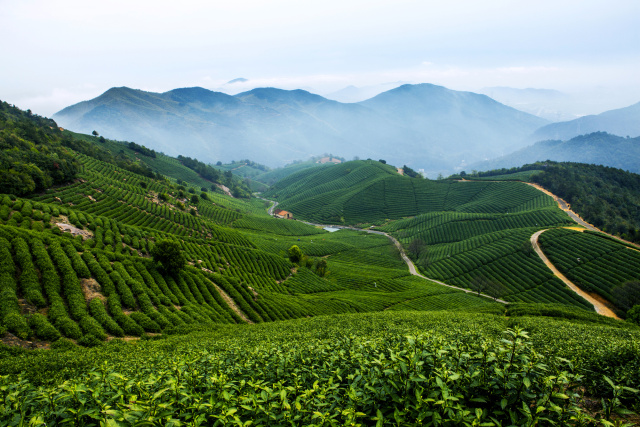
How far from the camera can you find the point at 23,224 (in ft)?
107

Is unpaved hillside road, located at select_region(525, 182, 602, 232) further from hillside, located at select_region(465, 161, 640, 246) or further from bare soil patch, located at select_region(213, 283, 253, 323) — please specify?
bare soil patch, located at select_region(213, 283, 253, 323)

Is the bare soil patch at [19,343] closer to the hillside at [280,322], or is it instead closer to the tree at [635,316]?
the hillside at [280,322]

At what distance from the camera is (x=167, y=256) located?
34.8 meters

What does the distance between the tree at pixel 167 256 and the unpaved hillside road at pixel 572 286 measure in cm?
7272

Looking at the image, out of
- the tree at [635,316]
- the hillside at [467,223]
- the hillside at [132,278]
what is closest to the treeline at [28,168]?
the hillside at [132,278]

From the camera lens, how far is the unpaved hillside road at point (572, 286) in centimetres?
5522

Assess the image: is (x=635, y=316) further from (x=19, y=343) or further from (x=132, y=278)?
(x=19, y=343)

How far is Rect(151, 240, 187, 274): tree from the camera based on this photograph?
34456 mm

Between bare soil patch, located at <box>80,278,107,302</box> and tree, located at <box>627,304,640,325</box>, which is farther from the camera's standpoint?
A: tree, located at <box>627,304,640,325</box>

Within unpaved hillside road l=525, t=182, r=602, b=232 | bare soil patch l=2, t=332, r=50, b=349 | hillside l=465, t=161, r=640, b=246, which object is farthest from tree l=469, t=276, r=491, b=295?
bare soil patch l=2, t=332, r=50, b=349

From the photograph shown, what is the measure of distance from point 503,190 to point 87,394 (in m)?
176

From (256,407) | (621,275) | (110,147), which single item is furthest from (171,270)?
(110,147)

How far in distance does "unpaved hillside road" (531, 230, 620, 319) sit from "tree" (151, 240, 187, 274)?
2863 inches

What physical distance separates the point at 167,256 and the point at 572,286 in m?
82.7
